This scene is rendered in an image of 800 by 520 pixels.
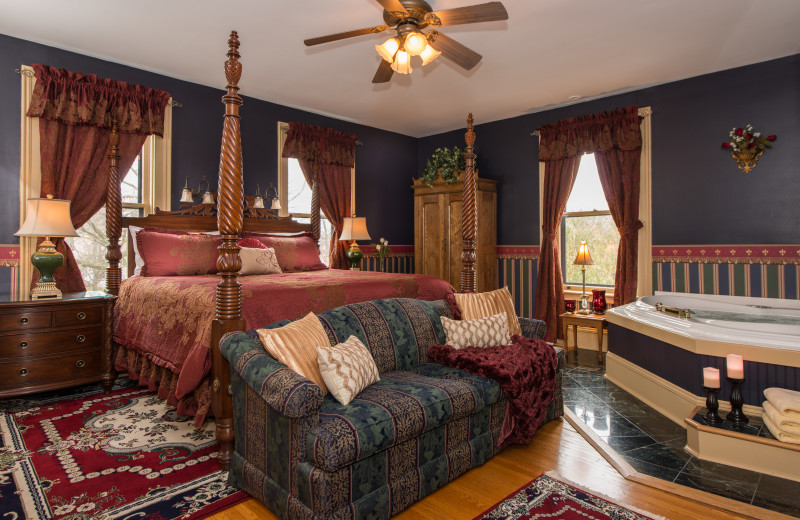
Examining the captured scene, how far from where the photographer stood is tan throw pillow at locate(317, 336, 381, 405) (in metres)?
2.09

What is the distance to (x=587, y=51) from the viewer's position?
13.5 feet

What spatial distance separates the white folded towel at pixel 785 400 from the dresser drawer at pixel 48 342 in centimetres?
437

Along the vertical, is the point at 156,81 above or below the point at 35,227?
above

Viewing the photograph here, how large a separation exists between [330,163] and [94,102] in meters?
2.56

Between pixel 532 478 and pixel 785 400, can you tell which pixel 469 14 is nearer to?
pixel 532 478

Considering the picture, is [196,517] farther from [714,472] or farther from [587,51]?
[587,51]

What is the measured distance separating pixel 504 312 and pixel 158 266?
2752 millimetres

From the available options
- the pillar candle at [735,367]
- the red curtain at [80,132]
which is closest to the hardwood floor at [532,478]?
the pillar candle at [735,367]

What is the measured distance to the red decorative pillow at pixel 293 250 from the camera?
4.52m

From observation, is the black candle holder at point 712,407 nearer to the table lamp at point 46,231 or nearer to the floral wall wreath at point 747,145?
the floral wall wreath at point 747,145

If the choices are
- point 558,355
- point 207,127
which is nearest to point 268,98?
point 207,127

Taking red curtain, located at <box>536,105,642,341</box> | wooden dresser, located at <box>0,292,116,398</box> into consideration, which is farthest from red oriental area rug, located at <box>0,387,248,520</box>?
red curtain, located at <box>536,105,642,341</box>

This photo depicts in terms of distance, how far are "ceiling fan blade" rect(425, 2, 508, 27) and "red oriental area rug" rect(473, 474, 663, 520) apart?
7.87ft

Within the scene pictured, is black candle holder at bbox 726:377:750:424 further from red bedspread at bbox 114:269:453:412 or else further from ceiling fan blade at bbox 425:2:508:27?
ceiling fan blade at bbox 425:2:508:27
